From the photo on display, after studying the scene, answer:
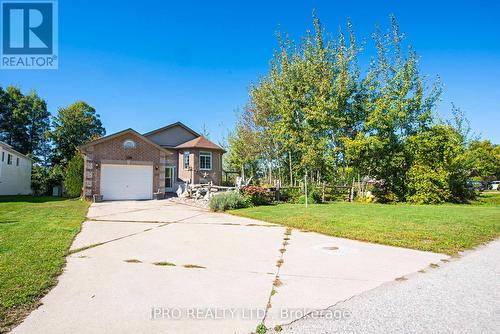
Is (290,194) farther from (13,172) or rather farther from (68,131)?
(68,131)

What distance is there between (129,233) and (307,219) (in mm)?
5475

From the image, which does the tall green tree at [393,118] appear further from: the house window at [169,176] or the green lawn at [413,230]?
the house window at [169,176]

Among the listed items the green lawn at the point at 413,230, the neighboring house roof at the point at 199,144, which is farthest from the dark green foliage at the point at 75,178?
the green lawn at the point at 413,230

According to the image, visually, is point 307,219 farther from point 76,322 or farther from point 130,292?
point 76,322

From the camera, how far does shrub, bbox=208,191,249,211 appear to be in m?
13.0

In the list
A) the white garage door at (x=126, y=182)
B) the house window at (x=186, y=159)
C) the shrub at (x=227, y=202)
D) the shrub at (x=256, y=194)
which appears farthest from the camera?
the house window at (x=186, y=159)

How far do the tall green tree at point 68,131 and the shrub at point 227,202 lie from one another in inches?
1137

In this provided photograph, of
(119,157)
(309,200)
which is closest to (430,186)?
(309,200)

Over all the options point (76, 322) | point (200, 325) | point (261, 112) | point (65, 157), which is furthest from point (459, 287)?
point (65, 157)

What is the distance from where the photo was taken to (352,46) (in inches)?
813

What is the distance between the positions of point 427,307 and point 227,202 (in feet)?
34.7

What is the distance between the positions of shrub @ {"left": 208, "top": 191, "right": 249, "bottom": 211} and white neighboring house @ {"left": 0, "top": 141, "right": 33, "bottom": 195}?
19571mm

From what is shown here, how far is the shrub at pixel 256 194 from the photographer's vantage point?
594 inches

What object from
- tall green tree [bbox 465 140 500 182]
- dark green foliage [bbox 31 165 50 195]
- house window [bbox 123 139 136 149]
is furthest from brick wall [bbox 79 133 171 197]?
tall green tree [bbox 465 140 500 182]
